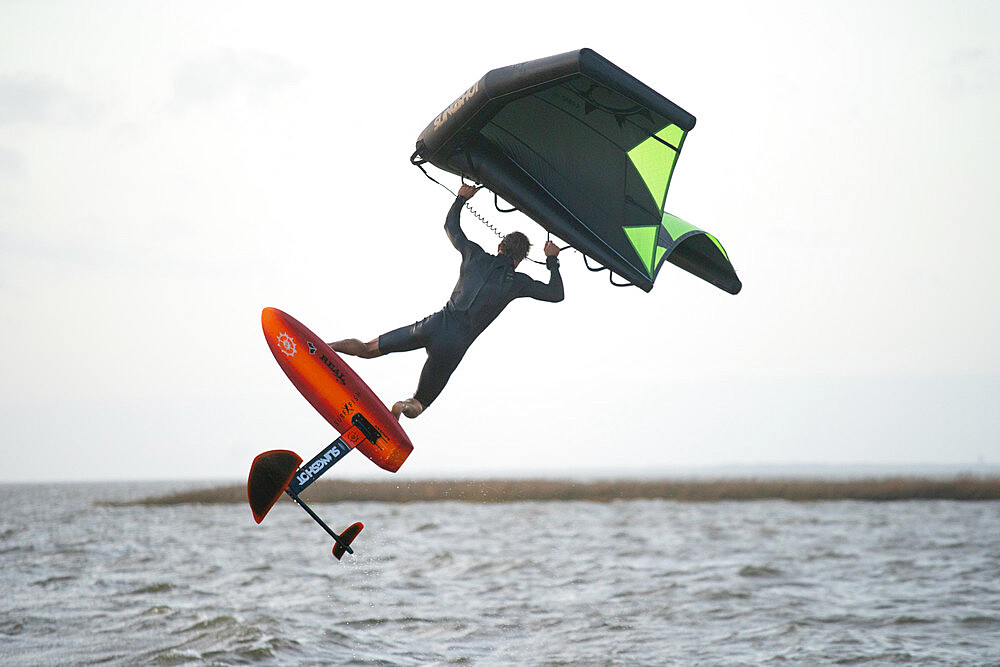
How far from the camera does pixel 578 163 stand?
26.2 feet

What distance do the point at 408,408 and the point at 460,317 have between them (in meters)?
0.82

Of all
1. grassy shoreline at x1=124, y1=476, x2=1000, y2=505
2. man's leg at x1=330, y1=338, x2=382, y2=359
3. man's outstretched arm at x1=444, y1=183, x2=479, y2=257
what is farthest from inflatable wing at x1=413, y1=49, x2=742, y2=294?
grassy shoreline at x1=124, y1=476, x2=1000, y2=505

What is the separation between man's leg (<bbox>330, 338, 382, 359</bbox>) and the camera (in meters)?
7.81

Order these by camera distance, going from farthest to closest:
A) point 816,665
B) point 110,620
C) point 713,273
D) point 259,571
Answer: point 259,571
point 110,620
point 816,665
point 713,273

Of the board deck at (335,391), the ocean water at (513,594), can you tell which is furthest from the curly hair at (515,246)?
the ocean water at (513,594)

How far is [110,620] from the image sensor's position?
1814 centimetres

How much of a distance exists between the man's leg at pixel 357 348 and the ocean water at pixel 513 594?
888 cm

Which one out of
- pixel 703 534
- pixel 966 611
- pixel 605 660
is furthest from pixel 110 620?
pixel 703 534

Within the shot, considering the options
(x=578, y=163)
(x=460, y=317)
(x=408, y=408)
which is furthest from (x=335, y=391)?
(x=578, y=163)

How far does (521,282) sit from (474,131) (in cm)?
123

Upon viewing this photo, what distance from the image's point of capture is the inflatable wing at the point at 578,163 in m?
7.34

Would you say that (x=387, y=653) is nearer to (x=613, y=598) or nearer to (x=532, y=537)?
(x=613, y=598)

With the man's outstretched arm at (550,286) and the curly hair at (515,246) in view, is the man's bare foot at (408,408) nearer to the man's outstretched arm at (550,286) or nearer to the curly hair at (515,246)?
the man's outstretched arm at (550,286)

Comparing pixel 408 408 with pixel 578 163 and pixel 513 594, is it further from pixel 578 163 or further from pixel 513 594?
pixel 513 594
